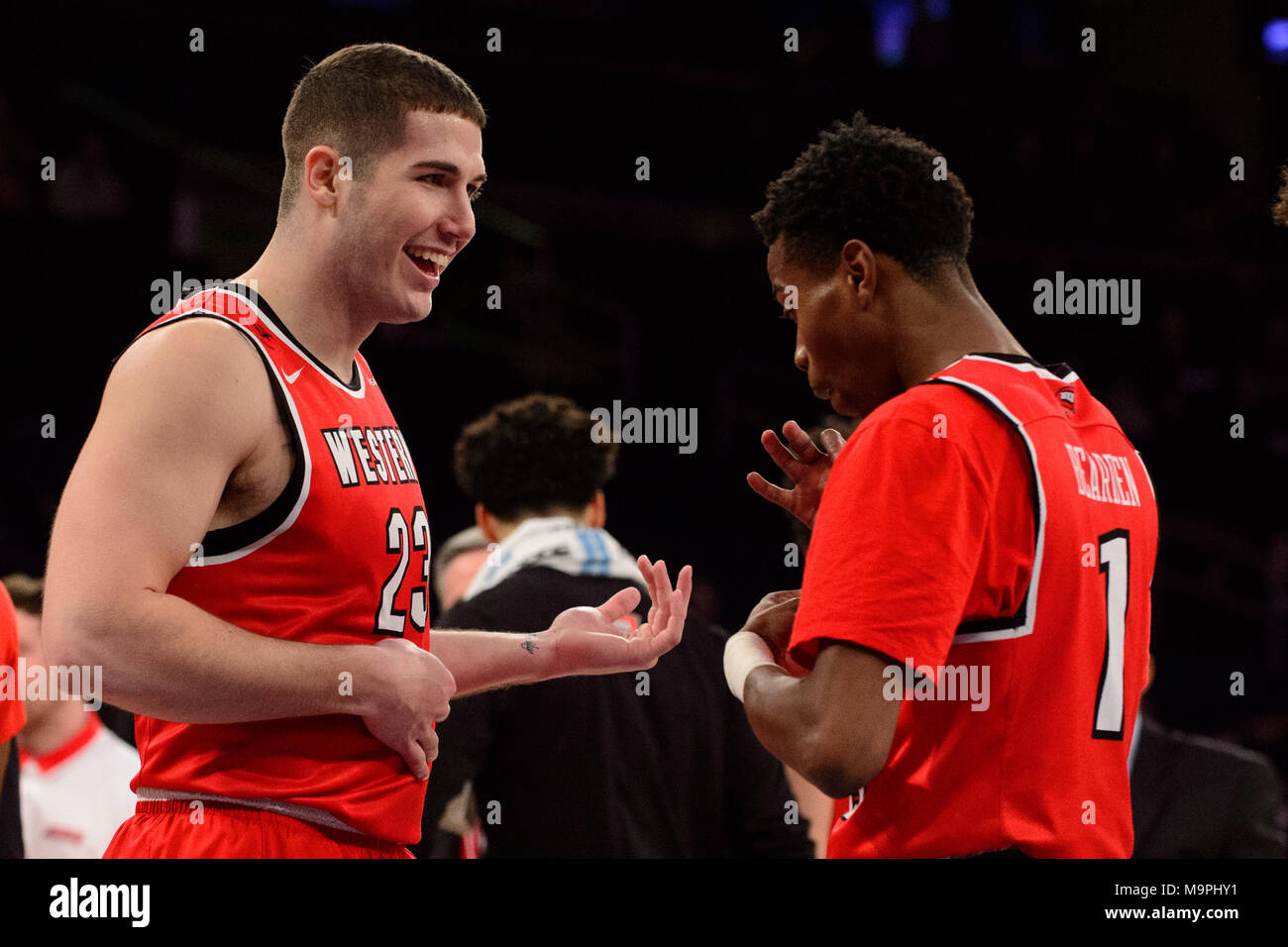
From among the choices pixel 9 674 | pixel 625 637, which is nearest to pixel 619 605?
pixel 625 637

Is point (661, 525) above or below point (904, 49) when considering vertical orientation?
below

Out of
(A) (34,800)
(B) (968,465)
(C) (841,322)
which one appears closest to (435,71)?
(C) (841,322)

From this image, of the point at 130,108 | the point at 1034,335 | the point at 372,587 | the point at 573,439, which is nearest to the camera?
the point at 372,587

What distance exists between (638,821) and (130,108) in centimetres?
841

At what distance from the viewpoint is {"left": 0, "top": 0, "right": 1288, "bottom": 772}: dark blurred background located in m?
8.68

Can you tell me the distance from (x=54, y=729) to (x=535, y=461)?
1.98 m

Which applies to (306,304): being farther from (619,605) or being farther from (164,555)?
(619,605)

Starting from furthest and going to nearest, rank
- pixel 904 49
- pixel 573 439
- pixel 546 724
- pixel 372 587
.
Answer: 1. pixel 904 49
2. pixel 573 439
3. pixel 546 724
4. pixel 372 587

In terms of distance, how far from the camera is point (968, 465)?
6.23 ft

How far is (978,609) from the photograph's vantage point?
1.96m

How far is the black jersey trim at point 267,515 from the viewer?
6.68 feet

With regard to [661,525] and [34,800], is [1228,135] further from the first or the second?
[34,800]

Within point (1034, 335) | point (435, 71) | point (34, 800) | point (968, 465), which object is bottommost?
point (34, 800)

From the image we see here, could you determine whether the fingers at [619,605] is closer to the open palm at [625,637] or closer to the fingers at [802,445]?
the open palm at [625,637]
